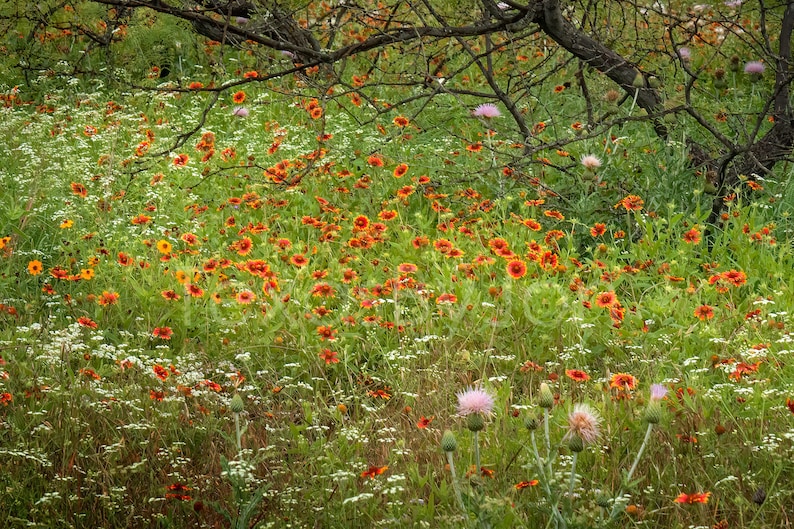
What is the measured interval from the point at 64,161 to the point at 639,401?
391 cm

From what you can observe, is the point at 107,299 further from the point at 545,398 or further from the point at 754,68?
the point at 754,68

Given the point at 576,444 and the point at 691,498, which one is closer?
the point at 576,444

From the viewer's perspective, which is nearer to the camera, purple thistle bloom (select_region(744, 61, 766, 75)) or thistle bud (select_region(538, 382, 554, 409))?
thistle bud (select_region(538, 382, 554, 409))

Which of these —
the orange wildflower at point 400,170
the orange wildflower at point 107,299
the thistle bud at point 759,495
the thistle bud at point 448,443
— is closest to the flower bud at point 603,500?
the thistle bud at point 448,443

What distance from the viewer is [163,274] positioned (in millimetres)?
3912

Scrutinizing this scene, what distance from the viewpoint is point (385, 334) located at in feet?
11.5

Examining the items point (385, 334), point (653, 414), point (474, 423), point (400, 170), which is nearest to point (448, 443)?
point (474, 423)

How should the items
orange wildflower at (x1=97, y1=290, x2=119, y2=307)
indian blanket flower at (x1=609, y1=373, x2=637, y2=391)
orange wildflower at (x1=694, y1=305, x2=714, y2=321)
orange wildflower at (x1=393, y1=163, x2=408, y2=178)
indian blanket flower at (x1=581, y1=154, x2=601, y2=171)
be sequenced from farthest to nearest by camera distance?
orange wildflower at (x1=393, y1=163, x2=408, y2=178) → indian blanket flower at (x1=581, y1=154, x2=601, y2=171) → orange wildflower at (x1=97, y1=290, x2=119, y2=307) → orange wildflower at (x1=694, y1=305, x2=714, y2=321) → indian blanket flower at (x1=609, y1=373, x2=637, y2=391)

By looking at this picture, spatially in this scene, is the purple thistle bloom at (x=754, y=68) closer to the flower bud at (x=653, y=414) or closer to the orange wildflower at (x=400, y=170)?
the orange wildflower at (x=400, y=170)

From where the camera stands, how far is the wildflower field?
2314 millimetres

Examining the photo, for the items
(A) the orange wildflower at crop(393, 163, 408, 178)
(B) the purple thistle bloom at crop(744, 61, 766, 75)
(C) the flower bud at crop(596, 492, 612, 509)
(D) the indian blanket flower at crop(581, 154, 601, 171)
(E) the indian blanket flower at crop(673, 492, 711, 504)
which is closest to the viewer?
(C) the flower bud at crop(596, 492, 612, 509)

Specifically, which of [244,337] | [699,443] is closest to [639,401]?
[699,443]

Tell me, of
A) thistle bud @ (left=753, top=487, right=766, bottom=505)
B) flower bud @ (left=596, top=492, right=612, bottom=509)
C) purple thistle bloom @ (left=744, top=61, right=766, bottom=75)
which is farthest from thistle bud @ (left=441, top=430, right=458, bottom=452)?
purple thistle bloom @ (left=744, top=61, right=766, bottom=75)

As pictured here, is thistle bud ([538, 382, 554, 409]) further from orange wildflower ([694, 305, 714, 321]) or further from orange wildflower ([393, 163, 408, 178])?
orange wildflower ([393, 163, 408, 178])
